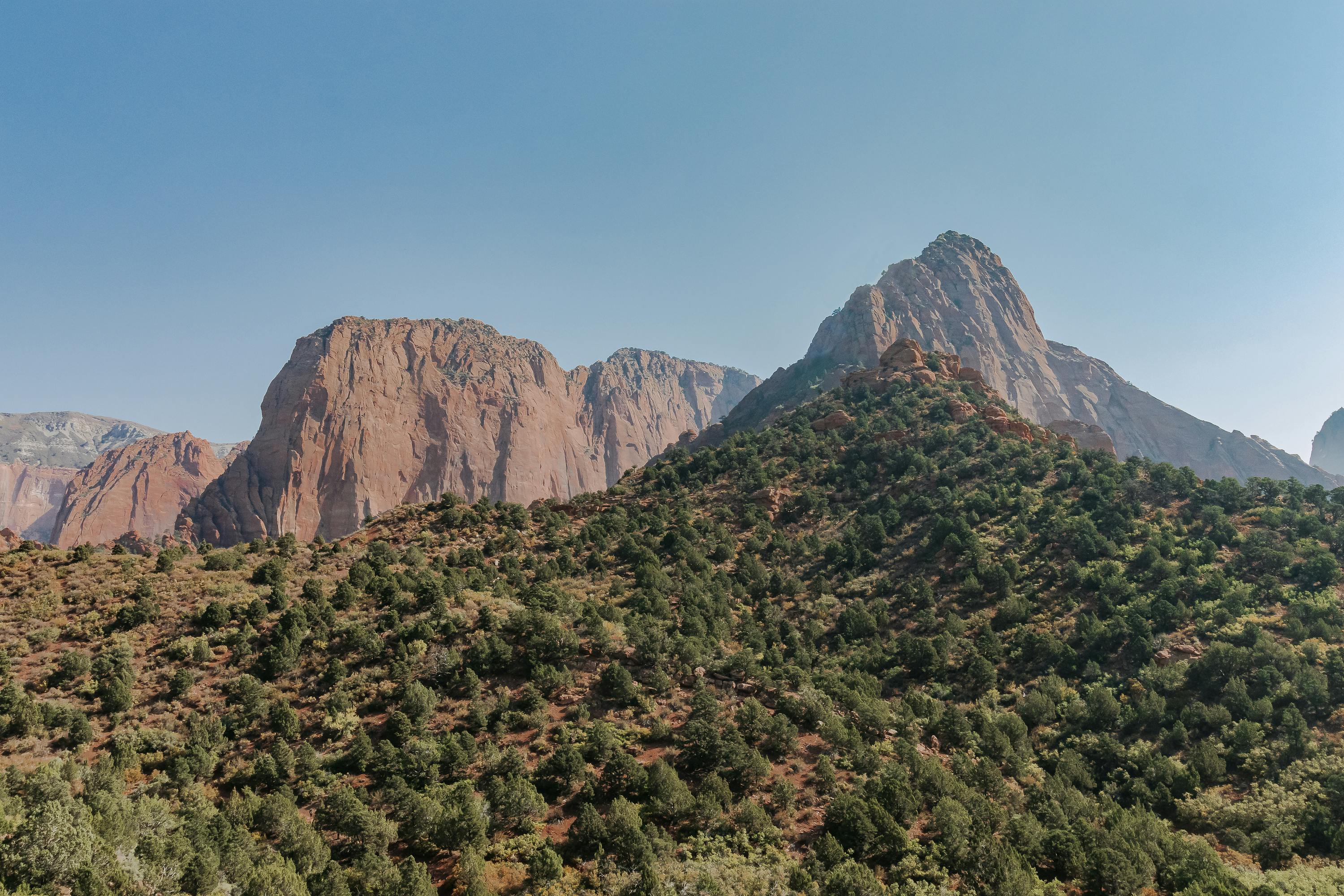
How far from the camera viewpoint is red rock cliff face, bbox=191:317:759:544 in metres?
114

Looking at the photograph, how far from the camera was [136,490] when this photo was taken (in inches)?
5212

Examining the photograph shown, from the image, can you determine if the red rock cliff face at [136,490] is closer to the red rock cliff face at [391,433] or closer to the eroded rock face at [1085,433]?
the red rock cliff face at [391,433]

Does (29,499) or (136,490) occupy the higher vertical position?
(136,490)

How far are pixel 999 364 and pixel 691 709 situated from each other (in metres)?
150

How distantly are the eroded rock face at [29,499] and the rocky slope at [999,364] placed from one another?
200m

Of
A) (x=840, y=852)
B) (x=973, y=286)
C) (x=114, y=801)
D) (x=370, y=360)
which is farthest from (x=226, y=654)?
(x=973, y=286)

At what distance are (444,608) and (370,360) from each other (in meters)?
117

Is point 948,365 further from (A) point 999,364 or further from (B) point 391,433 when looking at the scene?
(B) point 391,433

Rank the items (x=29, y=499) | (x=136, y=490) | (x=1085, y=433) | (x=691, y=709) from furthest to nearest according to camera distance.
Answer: (x=29, y=499) < (x=136, y=490) < (x=1085, y=433) < (x=691, y=709)

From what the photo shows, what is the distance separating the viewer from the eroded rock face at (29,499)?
580 feet

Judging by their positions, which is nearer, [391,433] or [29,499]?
[391,433]

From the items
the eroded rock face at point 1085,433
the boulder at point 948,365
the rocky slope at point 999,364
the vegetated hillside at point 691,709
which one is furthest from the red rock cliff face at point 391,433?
the eroded rock face at point 1085,433

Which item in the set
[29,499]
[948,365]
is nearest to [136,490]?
[29,499]

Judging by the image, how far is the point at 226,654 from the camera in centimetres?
2725
